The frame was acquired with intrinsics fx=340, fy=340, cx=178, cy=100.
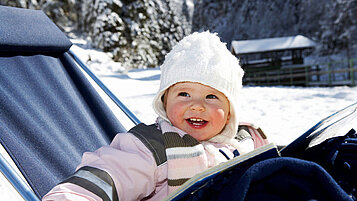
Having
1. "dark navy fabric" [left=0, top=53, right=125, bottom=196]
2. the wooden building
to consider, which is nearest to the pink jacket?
"dark navy fabric" [left=0, top=53, right=125, bottom=196]

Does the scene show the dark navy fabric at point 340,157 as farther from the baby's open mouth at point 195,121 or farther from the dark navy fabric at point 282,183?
the baby's open mouth at point 195,121

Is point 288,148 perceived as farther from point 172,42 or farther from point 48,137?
point 172,42

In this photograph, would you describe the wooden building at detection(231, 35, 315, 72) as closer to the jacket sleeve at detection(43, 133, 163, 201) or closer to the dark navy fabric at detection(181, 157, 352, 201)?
the jacket sleeve at detection(43, 133, 163, 201)

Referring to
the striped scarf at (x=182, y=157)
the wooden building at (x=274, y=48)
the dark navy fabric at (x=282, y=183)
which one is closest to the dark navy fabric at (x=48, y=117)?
the striped scarf at (x=182, y=157)

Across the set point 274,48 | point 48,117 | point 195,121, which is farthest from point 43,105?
point 274,48

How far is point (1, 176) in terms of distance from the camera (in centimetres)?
133

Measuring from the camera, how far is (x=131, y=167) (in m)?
1.13

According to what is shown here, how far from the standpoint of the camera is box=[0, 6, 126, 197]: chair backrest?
61.6 inches

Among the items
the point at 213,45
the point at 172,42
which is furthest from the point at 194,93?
the point at 172,42

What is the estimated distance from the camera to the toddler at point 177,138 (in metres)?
1.06

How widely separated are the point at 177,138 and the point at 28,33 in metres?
1.39

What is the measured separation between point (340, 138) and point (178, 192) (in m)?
0.50

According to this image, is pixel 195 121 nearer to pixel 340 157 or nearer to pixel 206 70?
pixel 206 70

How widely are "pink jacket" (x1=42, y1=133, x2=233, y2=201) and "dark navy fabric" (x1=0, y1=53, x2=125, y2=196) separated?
0.44m
